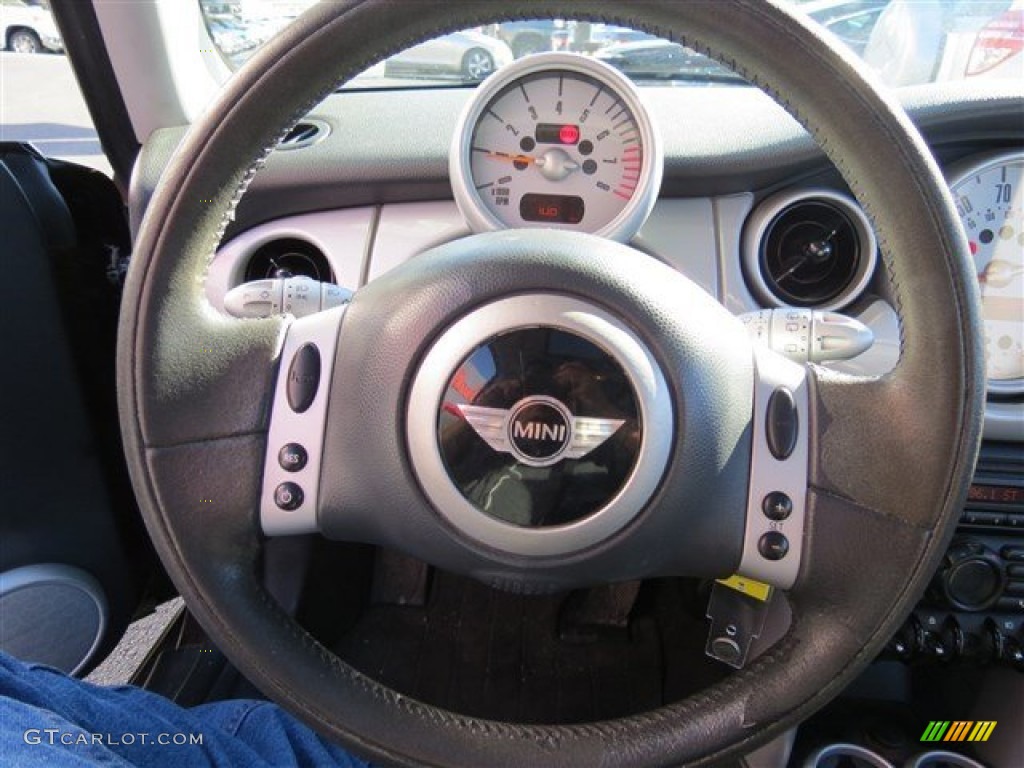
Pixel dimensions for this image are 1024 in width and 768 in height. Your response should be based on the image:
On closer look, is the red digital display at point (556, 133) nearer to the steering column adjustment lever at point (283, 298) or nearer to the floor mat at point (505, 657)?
the steering column adjustment lever at point (283, 298)

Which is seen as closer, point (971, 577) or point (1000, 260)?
point (971, 577)

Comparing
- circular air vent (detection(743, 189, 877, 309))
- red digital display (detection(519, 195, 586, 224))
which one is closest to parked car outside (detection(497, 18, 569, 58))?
red digital display (detection(519, 195, 586, 224))

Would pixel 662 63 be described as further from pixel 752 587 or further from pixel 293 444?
pixel 293 444

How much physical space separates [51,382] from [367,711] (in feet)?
3.43

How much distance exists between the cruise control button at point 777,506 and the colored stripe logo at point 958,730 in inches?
35.9

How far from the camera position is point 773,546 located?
805 mm

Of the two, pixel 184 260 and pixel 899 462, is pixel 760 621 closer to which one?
pixel 899 462

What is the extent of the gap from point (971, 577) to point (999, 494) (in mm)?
144

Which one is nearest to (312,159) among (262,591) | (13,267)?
(13,267)

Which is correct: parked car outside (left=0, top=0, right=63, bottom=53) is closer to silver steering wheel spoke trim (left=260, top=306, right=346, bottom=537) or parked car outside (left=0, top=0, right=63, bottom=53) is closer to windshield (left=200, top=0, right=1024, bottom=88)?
windshield (left=200, top=0, right=1024, bottom=88)

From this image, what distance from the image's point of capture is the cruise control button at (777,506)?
80 cm

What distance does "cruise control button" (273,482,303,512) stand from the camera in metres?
0.82

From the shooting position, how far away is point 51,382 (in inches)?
59.9

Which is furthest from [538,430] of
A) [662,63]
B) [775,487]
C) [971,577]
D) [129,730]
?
[662,63]
